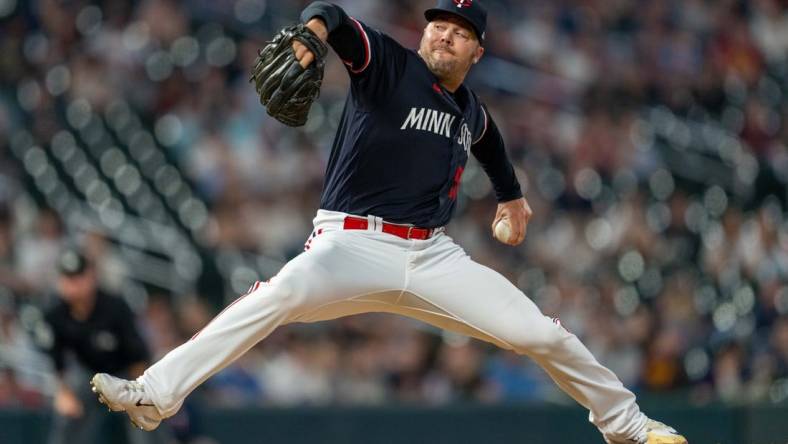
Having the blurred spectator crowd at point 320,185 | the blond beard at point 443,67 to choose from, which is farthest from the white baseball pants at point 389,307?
the blurred spectator crowd at point 320,185

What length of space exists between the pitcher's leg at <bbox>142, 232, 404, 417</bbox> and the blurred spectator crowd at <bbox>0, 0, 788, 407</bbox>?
417cm

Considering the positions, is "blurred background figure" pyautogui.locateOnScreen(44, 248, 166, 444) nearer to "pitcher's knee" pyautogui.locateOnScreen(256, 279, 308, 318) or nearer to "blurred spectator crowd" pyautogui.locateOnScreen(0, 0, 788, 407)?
"blurred spectator crowd" pyautogui.locateOnScreen(0, 0, 788, 407)

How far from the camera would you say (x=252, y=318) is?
181 inches

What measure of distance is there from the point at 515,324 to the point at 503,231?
2.71 ft

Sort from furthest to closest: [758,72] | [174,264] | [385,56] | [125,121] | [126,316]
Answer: [758,72] < [125,121] < [174,264] < [126,316] < [385,56]

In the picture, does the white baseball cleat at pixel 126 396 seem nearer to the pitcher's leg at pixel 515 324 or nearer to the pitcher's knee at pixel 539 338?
the pitcher's leg at pixel 515 324

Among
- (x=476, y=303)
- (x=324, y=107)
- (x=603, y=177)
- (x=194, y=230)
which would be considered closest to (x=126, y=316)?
(x=194, y=230)

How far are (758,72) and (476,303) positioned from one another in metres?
9.95

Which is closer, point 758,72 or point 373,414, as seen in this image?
point 373,414

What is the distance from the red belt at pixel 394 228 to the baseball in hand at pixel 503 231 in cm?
71

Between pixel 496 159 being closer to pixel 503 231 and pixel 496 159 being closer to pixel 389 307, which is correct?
pixel 503 231

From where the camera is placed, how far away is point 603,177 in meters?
12.0

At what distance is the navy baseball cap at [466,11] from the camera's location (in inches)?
193

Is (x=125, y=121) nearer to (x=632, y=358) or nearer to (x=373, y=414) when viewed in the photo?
(x=373, y=414)
